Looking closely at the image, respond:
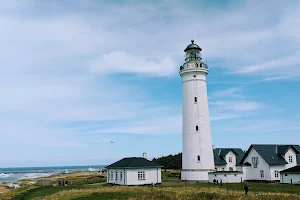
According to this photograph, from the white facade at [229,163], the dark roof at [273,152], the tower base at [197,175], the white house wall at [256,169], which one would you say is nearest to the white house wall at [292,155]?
the dark roof at [273,152]

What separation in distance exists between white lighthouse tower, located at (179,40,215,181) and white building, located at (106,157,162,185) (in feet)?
12.7

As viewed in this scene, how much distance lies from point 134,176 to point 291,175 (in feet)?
56.3

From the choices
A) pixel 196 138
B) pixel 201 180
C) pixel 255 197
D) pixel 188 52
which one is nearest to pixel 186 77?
pixel 188 52

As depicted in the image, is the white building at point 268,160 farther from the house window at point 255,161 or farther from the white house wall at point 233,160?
the white house wall at point 233,160

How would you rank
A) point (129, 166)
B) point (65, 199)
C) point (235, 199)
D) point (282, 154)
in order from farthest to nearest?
point (282, 154) < point (129, 166) < point (65, 199) < point (235, 199)

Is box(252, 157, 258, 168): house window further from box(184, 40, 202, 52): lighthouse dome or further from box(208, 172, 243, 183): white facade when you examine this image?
box(184, 40, 202, 52): lighthouse dome

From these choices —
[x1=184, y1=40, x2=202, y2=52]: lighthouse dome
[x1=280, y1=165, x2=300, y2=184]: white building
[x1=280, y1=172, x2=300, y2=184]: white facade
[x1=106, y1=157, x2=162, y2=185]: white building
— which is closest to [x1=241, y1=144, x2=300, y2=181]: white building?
[x1=280, y1=172, x2=300, y2=184]: white facade

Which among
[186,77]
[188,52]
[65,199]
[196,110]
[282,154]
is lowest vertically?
[65,199]

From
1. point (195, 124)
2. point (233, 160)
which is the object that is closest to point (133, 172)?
point (195, 124)

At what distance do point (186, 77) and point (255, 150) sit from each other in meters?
12.6

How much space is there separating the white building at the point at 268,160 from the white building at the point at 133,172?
1222cm

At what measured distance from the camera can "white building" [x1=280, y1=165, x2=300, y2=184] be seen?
3531 centimetres

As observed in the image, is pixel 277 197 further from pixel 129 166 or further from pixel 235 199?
pixel 129 166

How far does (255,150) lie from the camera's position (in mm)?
40875
